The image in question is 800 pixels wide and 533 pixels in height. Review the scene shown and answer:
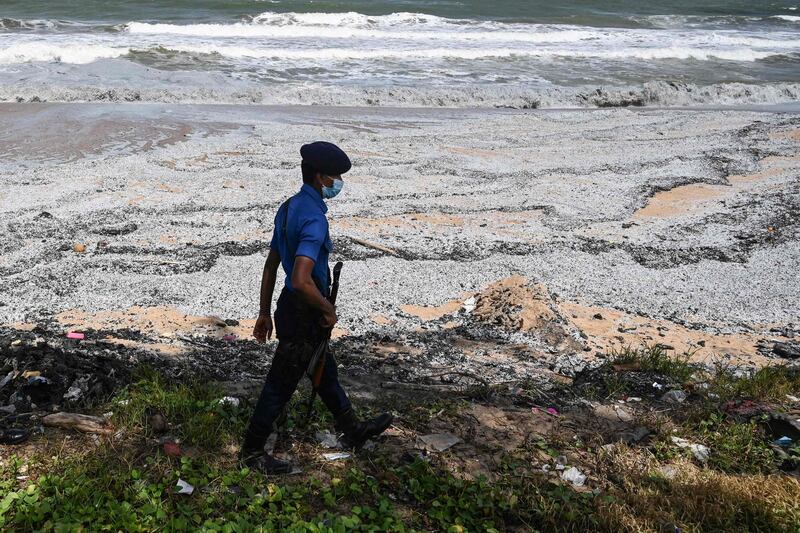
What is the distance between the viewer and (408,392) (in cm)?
482

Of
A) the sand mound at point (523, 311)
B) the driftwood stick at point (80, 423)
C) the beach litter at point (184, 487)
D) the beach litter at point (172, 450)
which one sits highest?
the driftwood stick at point (80, 423)

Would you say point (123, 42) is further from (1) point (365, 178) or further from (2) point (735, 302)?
(2) point (735, 302)

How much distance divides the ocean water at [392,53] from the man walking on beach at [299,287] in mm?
13586

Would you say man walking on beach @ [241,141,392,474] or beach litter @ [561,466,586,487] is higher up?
man walking on beach @ [241,141,392,474]

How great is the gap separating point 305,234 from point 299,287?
0.81ft

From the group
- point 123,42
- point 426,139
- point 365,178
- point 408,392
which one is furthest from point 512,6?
point 408,392

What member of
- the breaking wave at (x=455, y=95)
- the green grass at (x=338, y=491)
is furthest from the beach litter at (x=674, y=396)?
the breaking wave at (x=455, y=95)

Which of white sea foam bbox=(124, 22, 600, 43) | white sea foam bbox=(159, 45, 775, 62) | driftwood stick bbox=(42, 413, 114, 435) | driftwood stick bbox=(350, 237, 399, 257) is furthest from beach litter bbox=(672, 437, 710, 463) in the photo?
white sea foam bbox=(124, 22, 600, 43)

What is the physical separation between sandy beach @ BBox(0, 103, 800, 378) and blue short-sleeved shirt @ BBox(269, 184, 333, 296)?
2202 mm

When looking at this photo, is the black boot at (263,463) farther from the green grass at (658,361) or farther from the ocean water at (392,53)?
the ocean water at (392,53)

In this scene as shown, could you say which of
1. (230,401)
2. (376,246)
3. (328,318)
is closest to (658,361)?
(328,318)

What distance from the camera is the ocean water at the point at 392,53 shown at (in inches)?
684

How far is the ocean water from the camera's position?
17375 mm

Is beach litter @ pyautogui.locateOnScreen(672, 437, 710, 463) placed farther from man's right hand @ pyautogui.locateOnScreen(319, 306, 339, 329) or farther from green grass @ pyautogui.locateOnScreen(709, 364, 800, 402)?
man's right hand @ pyautogui.locateOnScreen(319, 306, 339, 329)
